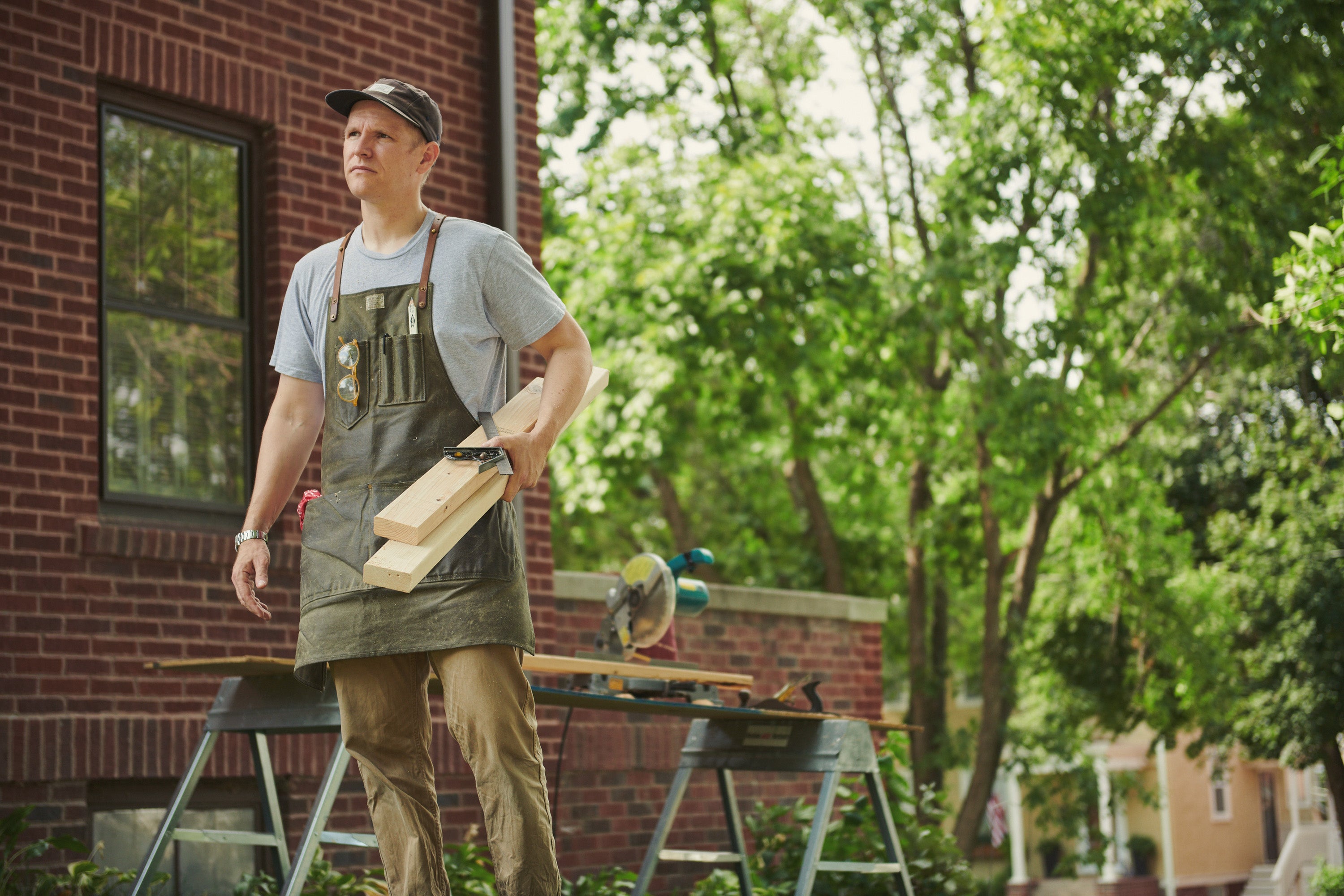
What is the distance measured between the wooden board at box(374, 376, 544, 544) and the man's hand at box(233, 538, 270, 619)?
373 millimetres

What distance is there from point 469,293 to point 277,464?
2.03 ft

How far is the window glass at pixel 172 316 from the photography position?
20.0 feet

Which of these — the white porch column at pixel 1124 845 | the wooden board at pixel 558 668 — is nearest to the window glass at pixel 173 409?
the wooden board at pixel 558 668

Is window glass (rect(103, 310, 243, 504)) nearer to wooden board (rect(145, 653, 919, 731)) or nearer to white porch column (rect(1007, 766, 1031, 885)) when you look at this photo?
wooden board (rect(145, 653, 919, 731))

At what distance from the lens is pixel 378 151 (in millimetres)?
3141

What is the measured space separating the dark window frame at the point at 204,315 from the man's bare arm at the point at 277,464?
9.62 ft

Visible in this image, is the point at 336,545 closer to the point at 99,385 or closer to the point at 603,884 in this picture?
the point at 99,385

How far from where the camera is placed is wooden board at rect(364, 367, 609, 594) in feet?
9.21

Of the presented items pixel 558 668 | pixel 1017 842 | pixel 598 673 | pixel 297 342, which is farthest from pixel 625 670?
pixel 1017 842

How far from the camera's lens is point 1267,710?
21.5 metres

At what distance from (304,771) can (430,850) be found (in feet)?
11.1

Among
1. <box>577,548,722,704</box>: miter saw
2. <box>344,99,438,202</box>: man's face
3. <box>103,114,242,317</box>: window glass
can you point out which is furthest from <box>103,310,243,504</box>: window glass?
<box>344,99,438,202</box>: man's face

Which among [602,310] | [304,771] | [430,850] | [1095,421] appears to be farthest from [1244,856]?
[430,850]

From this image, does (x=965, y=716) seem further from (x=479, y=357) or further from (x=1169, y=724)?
(x=479, y=357)
